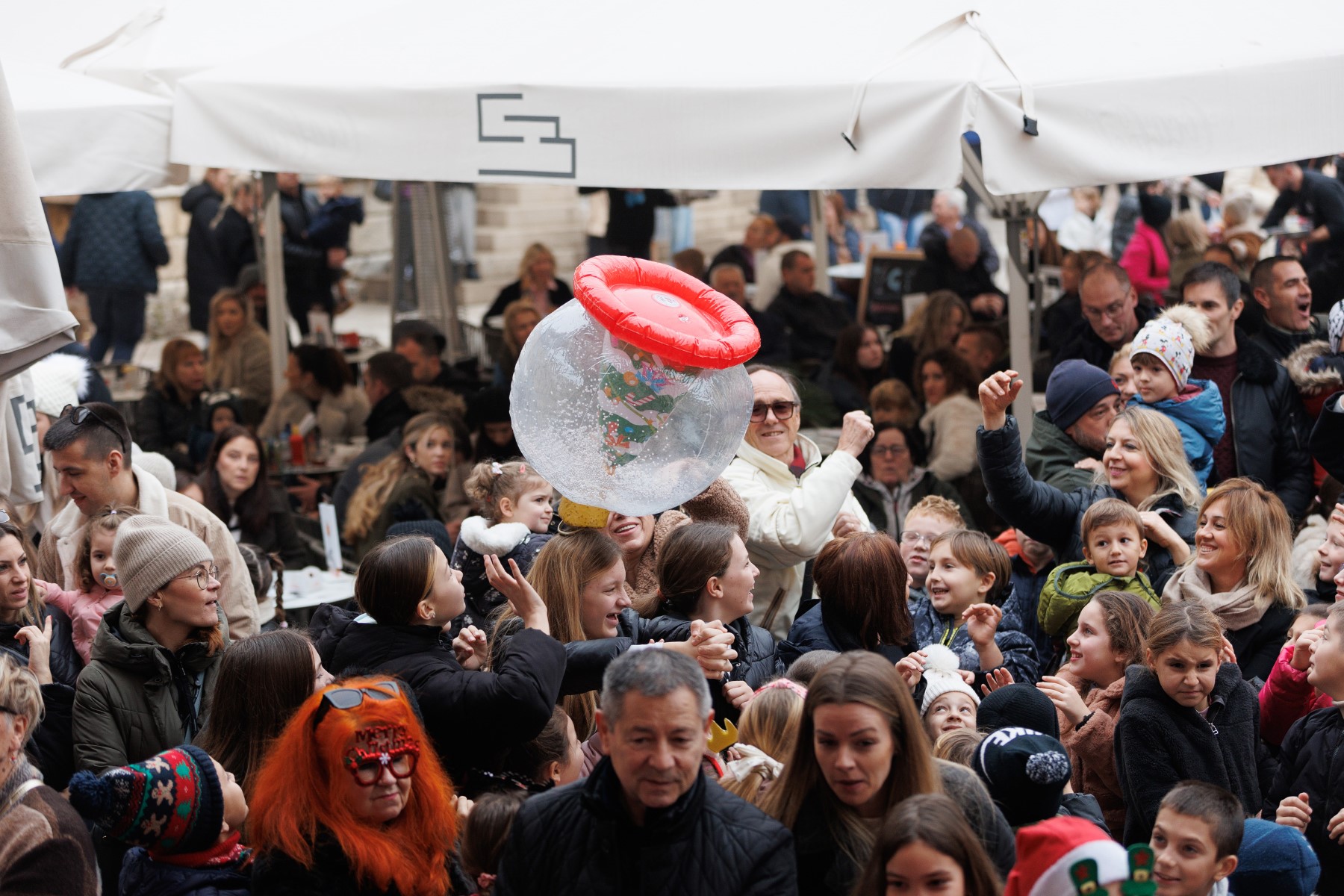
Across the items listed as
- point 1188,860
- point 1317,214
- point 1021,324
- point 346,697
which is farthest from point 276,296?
point 1317,214

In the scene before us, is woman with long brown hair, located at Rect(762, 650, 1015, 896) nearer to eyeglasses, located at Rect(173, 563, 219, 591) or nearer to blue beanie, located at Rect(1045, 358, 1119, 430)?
eyeglasses, located at Rect(173, 563, 219, 591)

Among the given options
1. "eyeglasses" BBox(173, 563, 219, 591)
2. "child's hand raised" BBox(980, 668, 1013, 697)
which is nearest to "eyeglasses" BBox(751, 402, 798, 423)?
"child's hand raised" BBox(980, 668, 1013, 697)

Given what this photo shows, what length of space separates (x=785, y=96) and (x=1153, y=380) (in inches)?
65.7

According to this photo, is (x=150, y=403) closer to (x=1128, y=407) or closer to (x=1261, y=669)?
(x=1128, y=407)

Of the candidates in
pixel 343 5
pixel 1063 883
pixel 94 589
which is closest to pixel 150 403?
pixel 343 5

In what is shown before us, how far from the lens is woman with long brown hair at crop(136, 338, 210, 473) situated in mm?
8664

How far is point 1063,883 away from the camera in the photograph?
2.63 meters

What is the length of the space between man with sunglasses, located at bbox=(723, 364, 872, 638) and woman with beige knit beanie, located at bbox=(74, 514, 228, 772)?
166 cm

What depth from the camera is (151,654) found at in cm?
393

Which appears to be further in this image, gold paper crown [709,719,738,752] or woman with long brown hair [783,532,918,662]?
woman with long brown hair [783,532,918,662]

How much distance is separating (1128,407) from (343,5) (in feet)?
13.3

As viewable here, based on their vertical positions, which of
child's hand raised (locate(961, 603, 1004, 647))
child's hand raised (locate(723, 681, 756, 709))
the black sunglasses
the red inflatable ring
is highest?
the red inflatable ring

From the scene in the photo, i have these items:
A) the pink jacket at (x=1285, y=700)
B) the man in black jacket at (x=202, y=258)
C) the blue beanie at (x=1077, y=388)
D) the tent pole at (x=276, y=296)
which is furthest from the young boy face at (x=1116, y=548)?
the man in black jacket at (x=202, y=258)

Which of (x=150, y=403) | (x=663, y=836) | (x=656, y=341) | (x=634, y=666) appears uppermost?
(x=656, y=341)
